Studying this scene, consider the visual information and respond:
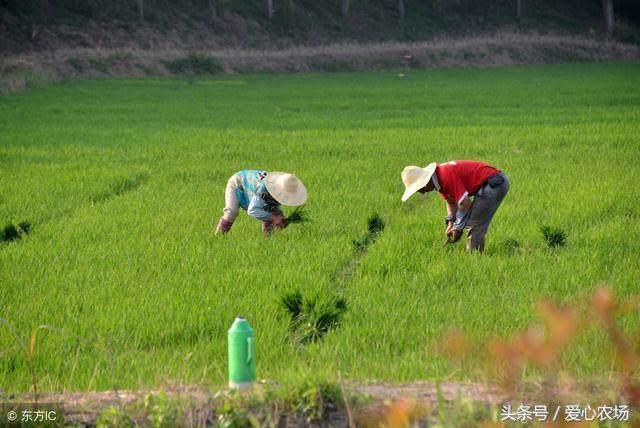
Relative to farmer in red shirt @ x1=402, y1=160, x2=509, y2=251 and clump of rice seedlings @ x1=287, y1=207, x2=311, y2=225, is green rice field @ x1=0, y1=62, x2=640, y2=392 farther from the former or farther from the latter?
farmer in red shirt @ x1=402, y1=160, x2=509, y2=251

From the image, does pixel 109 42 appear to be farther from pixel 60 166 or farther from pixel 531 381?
pixel 531 381

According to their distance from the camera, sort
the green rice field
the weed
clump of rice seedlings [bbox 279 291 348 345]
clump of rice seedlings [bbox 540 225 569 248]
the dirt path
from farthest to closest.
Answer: the weed
clump of rice seedlings [bbox 540 225 569 248]
clump of rice seedlings [bbox 279 291 348 345]
the green rice field
the dirt path

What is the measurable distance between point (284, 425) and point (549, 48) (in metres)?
49.7

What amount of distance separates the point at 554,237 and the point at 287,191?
6.60 feet

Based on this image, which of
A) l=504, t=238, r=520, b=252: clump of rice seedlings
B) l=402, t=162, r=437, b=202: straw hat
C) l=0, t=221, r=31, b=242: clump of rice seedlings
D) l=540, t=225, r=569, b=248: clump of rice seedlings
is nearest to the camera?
l=402, t=162, r=437, b=202: straw hat

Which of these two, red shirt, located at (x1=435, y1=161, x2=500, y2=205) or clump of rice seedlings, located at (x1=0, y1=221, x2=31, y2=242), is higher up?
red shirt, located at (x1=435, y1=161, x2=500, y2=205)

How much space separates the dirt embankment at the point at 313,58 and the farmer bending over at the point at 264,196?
20683mm

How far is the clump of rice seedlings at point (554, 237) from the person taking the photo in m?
7.88

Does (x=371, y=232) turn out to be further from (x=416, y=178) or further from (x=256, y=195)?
(x=416, y=178)

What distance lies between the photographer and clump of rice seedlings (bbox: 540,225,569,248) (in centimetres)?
788

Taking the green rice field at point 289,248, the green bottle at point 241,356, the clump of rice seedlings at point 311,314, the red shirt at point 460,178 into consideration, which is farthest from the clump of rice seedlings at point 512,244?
the green bottle at point 241,356

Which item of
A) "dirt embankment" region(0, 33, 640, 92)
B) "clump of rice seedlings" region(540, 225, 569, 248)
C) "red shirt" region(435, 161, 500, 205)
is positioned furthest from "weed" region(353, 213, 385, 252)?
"dirt embankment" region(0, 33, 640, 92)

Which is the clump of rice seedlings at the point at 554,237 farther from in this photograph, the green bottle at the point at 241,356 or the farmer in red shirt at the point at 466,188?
the green bottle at the point at 241,356

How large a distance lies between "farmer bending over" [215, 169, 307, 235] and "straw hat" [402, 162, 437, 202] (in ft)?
2.76
